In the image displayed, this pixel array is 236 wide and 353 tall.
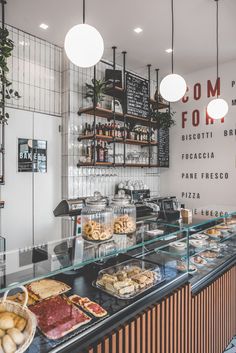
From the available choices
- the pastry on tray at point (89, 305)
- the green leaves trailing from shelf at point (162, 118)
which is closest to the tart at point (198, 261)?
the pastry on tray at point (89, 305)

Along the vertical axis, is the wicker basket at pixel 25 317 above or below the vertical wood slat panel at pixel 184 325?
above

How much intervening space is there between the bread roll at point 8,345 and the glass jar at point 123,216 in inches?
37.7

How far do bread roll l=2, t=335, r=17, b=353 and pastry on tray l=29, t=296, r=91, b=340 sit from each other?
0.29 metres

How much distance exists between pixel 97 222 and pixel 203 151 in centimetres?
396

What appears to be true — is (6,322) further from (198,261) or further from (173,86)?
(173,86)

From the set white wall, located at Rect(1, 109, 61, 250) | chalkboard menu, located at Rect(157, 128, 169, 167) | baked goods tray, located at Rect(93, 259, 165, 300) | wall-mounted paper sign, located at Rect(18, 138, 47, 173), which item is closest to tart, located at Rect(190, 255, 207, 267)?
baked goods tray, located at Rect(93, 259, 165, 300)

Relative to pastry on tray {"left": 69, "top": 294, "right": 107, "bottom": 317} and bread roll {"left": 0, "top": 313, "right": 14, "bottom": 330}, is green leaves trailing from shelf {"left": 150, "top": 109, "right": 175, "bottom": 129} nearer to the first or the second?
pastry on tray {"left": 69, "top": 294, "right": 107, "bottom": 317}

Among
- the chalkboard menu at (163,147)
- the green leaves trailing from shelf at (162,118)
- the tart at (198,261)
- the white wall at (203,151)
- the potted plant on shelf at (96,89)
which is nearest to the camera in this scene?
the tart at (198,261)

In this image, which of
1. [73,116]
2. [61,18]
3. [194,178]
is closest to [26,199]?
[73,116]

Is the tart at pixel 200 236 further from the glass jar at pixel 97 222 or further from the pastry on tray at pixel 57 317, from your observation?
the pastry on tray at pixel 57 317

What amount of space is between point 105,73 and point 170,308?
3874 millimetres

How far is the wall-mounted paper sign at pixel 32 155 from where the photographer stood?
3.73 m

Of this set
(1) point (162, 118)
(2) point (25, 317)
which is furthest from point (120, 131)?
(2) point (25, 317)

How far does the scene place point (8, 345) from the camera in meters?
0.90
